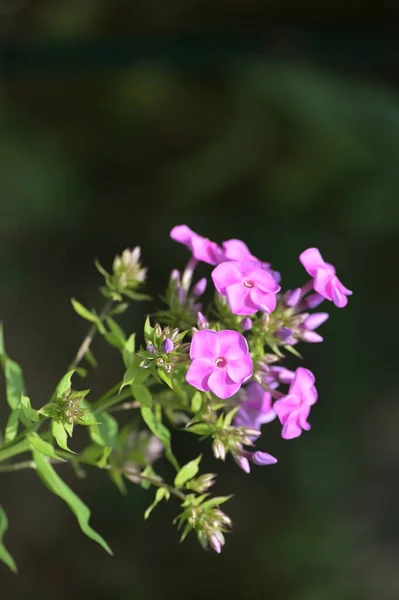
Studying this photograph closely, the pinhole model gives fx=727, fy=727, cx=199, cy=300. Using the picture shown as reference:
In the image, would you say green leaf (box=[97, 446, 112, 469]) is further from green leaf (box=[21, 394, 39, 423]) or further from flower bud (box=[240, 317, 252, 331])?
flower bud (box=[240, 317, 252, 331])

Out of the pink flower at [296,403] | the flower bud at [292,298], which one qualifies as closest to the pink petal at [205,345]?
the pink flower at [296,403]

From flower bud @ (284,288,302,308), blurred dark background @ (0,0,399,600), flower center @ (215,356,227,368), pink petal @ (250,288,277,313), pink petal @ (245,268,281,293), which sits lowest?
blurred dark background @ (0,0,399,600)

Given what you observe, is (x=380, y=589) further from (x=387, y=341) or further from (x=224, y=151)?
(x=224, y=151)

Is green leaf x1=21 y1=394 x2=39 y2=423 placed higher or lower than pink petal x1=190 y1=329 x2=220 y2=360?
lower

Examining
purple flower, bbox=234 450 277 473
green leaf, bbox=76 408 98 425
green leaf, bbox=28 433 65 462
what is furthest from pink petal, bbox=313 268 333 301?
green leaf, bbox=28 433 65 462

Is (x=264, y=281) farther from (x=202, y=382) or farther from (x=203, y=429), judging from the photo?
(x=203, y=429)

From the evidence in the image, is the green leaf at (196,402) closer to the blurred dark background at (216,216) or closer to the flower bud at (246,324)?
the flower bud at (246,324)

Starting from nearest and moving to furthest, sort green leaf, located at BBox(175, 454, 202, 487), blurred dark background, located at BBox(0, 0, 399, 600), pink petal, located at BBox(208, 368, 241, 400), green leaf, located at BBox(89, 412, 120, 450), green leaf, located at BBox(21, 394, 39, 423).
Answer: pink petal, located at BBox(208, 368, 241, 400) → green leaf, located at BBox(21, 394, 39, 423) → green leaf, located at BBox(175, 454, 202, 487) → green leaf, located at BBox(89, 412, 120, 450) → blurred dark background, located at BBox(0, 0, 399, 600)

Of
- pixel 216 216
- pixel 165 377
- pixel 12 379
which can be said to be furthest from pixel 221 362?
pixel 216 216

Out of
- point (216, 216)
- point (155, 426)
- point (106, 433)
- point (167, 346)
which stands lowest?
point (216, 216)
